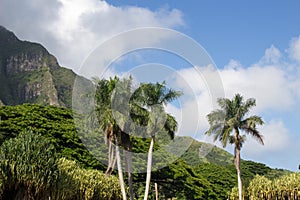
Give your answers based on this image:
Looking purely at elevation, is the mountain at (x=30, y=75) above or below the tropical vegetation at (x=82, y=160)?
above

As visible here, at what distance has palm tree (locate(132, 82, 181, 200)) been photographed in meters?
32.9

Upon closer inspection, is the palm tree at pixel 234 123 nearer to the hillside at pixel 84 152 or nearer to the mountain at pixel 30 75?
the hillside at pixel 84 152

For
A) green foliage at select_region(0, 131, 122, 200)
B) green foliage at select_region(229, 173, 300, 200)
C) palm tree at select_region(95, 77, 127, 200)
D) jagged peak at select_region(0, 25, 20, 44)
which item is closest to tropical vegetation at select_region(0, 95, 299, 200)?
green foliage at select_region(0, 131, 122, 200)

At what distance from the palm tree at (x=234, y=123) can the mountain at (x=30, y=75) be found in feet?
263

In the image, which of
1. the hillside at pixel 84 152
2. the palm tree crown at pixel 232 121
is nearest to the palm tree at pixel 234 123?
the palm tree crown at pixel 232 121

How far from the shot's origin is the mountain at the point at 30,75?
12538cm

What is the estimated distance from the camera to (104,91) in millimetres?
33219

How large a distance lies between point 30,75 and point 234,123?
4470 inches

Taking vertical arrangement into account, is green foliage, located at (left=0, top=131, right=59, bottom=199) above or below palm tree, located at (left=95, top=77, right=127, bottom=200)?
below

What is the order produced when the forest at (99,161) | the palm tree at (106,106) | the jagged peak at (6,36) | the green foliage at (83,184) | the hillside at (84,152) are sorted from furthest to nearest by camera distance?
the jagged peak at (6,36) → the hillside at (84,152) → the palm tree at (106,106) → the green foliage at (83,184) → the forest at (99,161)

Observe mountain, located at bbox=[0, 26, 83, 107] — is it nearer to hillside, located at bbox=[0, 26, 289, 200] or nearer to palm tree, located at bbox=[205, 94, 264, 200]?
hillside, located at bbox=[0, 26, 289, 200]

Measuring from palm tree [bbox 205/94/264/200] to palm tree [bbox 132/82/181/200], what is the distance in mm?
7073

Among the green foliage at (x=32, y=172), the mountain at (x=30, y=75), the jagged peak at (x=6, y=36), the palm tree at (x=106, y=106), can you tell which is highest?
the jagged peak at (x=6, y=36)

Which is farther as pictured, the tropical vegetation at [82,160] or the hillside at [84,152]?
the hillside at [84,152]
